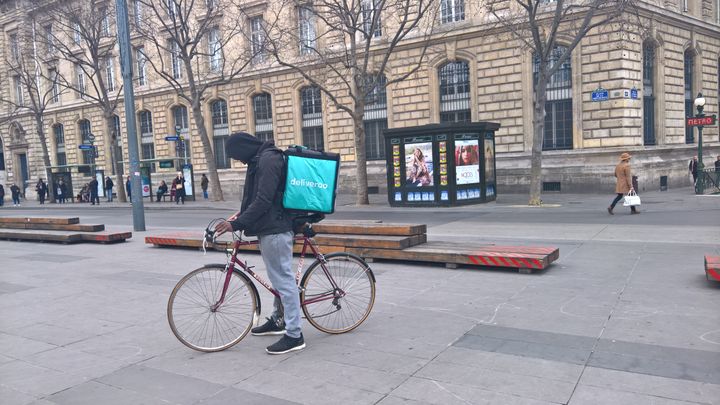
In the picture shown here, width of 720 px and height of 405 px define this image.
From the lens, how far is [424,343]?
5.00 metres

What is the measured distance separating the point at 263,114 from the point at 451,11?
13.4 m

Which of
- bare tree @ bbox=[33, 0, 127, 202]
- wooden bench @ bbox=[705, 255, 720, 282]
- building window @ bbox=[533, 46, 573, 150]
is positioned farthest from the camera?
bare tree @ bbox=[33, 0, 127, 202]

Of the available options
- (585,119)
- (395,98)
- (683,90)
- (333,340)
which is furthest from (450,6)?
(333,340)

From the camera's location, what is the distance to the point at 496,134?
26.6 m

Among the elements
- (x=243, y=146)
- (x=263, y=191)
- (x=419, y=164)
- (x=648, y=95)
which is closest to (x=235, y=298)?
(x=263, y=191)

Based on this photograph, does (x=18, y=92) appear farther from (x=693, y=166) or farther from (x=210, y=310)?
(x=210, y=310)

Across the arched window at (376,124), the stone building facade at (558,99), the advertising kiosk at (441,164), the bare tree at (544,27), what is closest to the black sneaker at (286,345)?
the bare tree at (544,27)

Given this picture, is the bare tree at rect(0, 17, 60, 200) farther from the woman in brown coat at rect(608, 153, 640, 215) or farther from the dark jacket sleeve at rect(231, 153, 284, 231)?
the dark jacket sleeve at rect(231, 153, 284, 231)

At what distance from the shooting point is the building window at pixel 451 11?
89.8 feet

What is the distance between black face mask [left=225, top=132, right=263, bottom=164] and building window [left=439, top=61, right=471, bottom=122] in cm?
2409

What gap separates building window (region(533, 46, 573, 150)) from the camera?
25.2m

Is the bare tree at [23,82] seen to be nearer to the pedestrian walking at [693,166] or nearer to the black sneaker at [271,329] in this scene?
the pedestrian walking at [693,166]

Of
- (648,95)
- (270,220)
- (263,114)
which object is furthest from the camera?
(263,114)

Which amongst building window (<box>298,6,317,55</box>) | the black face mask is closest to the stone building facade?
building window (<box>298,6,317,55</box>)
